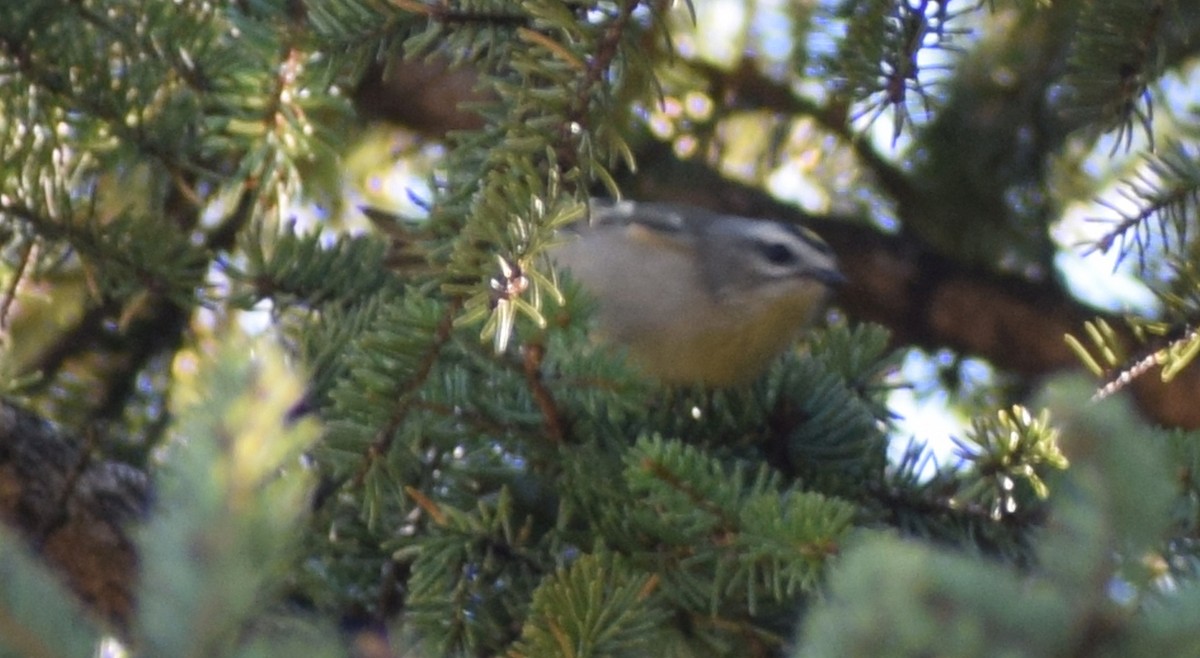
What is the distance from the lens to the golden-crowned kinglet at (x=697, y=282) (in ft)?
8.94

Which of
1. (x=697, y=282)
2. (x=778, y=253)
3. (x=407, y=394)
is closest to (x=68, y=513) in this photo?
(x=407, y=394)

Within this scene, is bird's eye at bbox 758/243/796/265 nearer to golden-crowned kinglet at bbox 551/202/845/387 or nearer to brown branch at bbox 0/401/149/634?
golden-crowned kinglet at bbox 551/202/845/387

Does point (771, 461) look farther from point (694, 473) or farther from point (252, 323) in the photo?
point (252, 323)

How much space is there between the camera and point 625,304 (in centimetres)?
290

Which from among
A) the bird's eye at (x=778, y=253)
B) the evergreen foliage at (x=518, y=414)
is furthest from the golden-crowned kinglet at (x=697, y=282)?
the evergreen foliage at (x=518, y=414)

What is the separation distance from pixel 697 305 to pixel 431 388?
4.56ft

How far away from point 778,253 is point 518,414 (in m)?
1.68

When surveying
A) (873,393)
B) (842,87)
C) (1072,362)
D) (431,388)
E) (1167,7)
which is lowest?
(1072,362)

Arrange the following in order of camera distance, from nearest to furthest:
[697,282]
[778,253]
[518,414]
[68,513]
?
[518,414] → [68,513] → [697,282] → [778,253]

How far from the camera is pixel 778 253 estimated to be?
331 centimetres

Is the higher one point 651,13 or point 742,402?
point 651,13

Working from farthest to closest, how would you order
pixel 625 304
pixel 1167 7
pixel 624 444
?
Result: pixel 625 304 < pixel 1167 7 < pixel 624 444

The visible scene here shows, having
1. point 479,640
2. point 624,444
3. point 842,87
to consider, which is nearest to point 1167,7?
point 842,87

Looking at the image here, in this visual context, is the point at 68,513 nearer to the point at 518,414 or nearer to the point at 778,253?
the point at 518,414
